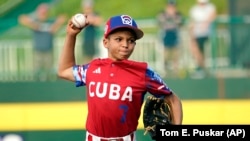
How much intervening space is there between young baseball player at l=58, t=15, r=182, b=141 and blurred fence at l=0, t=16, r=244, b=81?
Answer: 19.0 ft

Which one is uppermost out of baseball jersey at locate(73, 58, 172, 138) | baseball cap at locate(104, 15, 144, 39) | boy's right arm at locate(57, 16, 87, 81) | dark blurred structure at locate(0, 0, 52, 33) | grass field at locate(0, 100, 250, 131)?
dark blurred structure at locate(0, 0, 52, 33)

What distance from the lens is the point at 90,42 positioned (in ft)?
42.4

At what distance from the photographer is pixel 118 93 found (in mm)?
6867

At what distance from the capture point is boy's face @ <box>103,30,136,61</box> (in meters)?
6.85

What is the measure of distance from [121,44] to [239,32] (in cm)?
637

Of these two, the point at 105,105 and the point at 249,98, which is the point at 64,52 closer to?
the point at 105,105

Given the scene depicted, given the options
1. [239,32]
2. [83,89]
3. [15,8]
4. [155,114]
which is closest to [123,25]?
[155,114]

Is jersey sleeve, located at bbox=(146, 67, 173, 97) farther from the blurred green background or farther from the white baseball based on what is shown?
the blurred green background

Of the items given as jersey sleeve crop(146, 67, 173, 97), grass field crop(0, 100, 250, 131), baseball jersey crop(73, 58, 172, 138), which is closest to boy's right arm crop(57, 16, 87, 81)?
baseball jersey crop(73, 58, 172, 138)

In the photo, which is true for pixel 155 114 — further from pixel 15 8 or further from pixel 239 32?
pixel 15 8

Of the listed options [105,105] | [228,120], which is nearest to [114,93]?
[105,105]

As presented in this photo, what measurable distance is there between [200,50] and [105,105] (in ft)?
20.5

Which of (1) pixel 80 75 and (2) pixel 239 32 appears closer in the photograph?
(1) pixel 80 75

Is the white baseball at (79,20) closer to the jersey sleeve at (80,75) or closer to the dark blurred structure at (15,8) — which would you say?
the jersey sleeve at (80,75)
